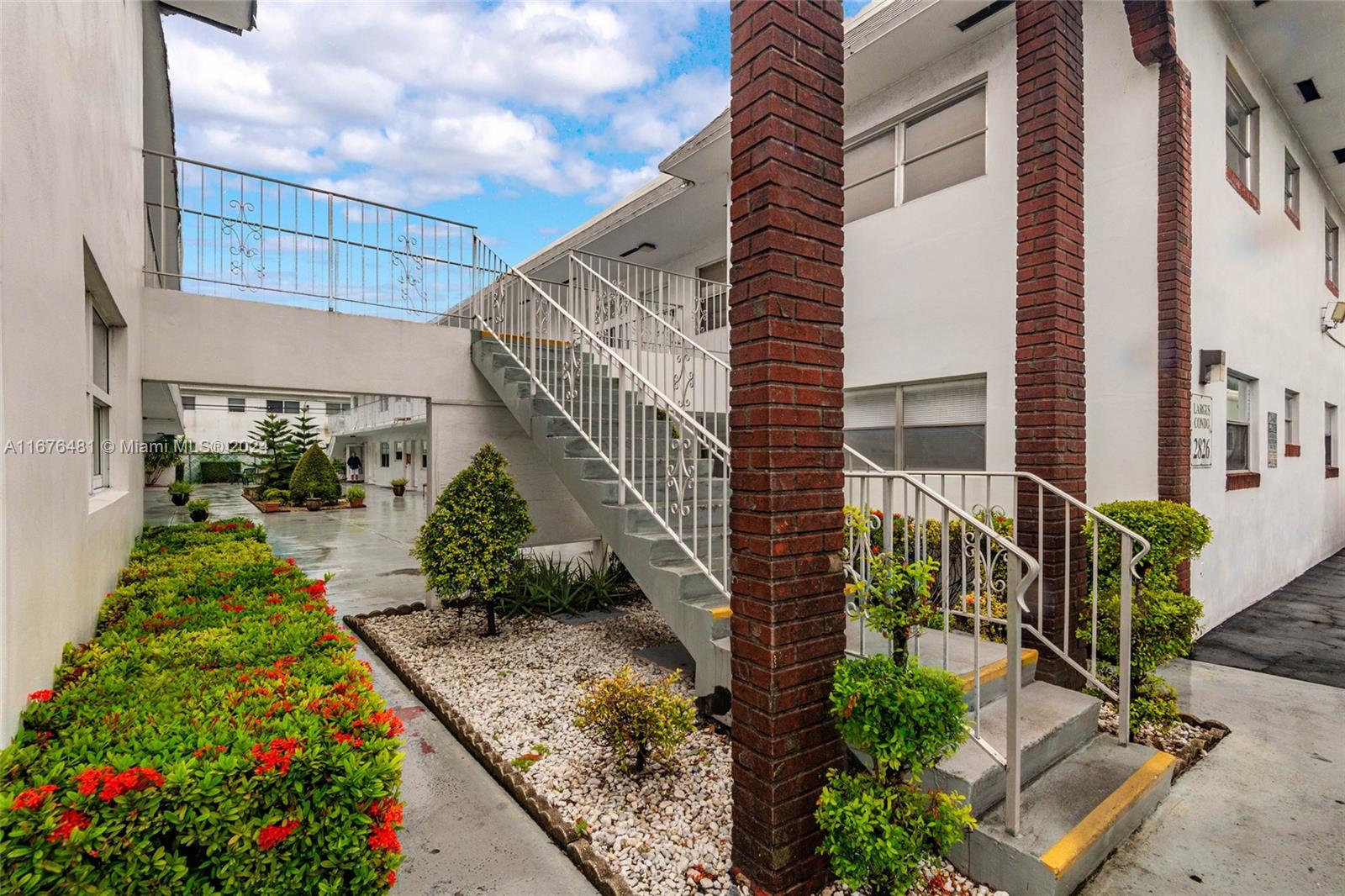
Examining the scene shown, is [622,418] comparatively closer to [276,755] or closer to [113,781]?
[276,755]

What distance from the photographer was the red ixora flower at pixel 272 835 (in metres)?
1.60

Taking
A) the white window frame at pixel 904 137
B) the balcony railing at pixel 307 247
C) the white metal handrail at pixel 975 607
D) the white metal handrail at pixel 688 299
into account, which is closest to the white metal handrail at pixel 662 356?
the white metal handrail at pixel 688 299

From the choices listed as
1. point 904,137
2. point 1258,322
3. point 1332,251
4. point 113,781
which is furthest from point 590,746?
point 1332,251

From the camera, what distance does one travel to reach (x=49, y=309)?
6.65 ft

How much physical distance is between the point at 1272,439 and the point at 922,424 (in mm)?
4607

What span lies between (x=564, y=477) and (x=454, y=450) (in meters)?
2.02

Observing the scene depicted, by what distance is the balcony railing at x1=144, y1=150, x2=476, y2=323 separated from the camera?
5.75m

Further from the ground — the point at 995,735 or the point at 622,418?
the point at 622,418

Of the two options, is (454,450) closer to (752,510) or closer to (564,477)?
(564,477)

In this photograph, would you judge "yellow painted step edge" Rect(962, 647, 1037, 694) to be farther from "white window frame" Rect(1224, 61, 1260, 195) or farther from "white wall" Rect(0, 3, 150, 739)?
"white window frame" Rect(1224, 61, 1260, 195)

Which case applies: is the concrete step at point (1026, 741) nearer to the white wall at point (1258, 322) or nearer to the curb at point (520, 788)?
the curb at point (520, 788)

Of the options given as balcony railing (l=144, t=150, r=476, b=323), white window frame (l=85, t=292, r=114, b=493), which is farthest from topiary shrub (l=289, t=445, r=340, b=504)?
white window frame (l=85, t=292, r=114, b=493)

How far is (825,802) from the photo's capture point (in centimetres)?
226

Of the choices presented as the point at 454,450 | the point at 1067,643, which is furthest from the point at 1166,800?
the point at 454,450
